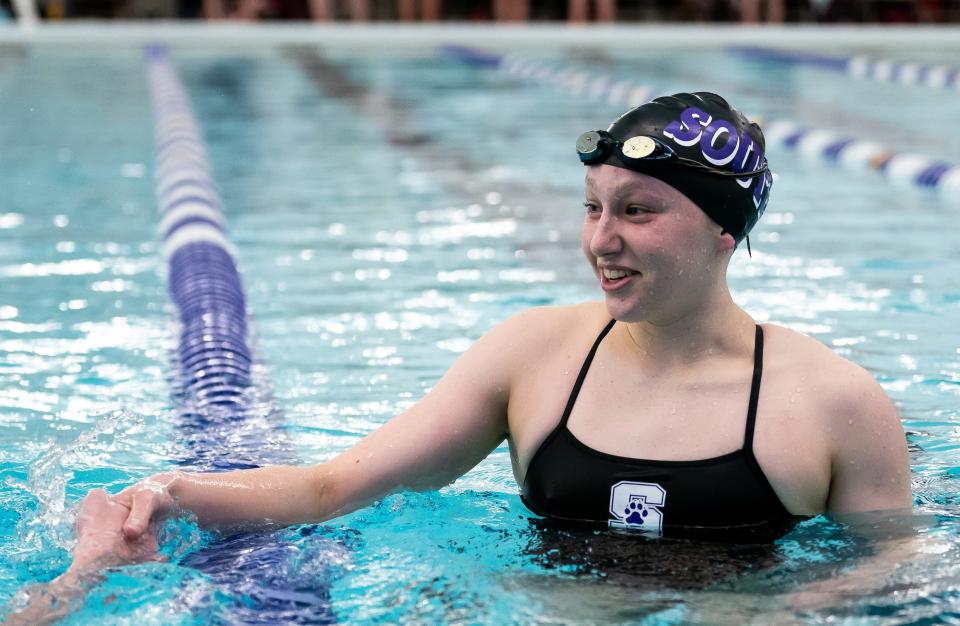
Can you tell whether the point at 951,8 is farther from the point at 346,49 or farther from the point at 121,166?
the point at 121,166

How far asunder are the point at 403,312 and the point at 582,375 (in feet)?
7.34

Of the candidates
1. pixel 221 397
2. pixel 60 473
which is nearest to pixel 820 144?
pixel 221 397

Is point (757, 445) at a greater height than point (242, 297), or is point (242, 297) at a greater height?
point (757, 445)

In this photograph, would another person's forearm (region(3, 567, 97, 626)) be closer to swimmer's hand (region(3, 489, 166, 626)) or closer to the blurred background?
swimmer's hand (region(3, 489, 166, 626))

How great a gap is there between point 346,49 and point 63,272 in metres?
10.0

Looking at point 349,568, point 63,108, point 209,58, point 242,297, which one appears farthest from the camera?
point 209,58

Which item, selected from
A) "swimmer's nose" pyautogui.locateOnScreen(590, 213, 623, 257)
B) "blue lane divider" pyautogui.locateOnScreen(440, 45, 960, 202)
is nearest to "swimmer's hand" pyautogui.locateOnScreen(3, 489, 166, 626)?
"swimmer's nose" pyautogui.locateOnScreen(590, 213, 623, 257)

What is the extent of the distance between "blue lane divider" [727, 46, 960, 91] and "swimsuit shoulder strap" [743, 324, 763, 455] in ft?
31.3

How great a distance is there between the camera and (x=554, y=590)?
7.19 ft

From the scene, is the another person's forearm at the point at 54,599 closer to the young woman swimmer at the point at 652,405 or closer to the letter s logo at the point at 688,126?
the young woman swimmer at the point at 652,405

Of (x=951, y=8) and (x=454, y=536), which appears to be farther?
(x=951, y=8)

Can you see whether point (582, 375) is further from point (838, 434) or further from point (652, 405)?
point (838, 434)

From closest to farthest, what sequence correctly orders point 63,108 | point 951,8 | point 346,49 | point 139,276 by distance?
point 139,276 < point 63,108 < point 346,49 < point 951,8

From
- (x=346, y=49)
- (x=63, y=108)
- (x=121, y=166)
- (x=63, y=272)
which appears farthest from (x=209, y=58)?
(x=63, y=272)
